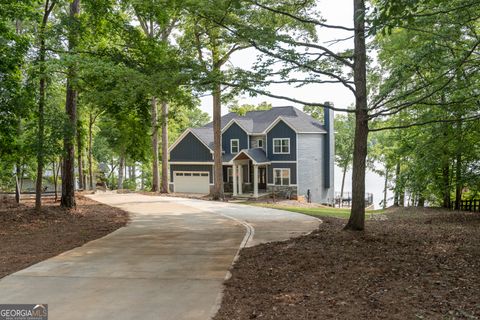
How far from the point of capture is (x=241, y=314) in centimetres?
530

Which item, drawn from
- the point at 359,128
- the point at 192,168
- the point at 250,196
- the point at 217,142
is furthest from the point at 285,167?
the point at 359,128

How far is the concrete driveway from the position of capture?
577 centimetres

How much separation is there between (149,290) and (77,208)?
11.8 m

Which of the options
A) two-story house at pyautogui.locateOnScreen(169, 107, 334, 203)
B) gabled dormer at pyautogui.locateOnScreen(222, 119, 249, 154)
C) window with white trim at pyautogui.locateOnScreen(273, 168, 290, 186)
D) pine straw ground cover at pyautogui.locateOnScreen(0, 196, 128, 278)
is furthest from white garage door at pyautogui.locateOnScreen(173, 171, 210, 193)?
pine straw ground cover at pyautogui.locateOnScreen(0, 196, 128, 278)

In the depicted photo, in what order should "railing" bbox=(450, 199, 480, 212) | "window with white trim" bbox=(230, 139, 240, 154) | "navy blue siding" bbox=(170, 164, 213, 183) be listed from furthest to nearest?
"navy blue siding" bbox=(170, 164, 213, 183) < "window with white trim" bbox=(230, 139, 240, 154) < "railing" bbox=(450, 199, 480, 212)

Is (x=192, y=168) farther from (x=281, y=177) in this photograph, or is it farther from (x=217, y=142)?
(x=217, y=142)

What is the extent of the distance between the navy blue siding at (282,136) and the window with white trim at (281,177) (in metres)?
0.96

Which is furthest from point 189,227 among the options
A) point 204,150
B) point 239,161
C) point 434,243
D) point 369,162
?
point 369,162

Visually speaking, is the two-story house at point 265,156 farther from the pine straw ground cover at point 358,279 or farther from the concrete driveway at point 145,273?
the pine straw ground cover at point 358,279

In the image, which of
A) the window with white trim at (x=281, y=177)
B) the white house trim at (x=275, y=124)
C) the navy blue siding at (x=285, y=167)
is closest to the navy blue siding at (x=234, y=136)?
the white house trim at (x=275, y=124)

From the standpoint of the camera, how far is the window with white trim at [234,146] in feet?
112

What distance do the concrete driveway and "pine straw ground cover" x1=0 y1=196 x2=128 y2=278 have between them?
1.57 feet

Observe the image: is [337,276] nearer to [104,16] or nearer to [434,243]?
[434,243]

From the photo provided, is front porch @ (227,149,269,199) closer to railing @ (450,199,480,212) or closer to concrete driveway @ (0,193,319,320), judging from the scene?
railing @ (450,199,480,212)
